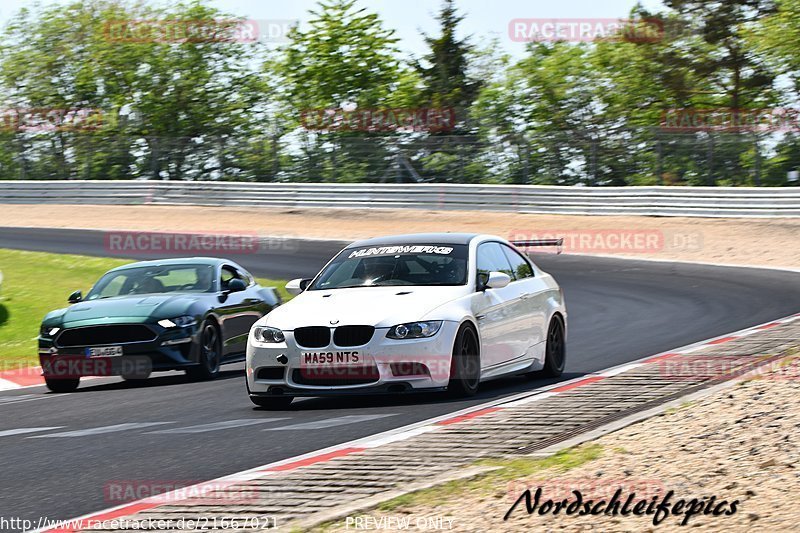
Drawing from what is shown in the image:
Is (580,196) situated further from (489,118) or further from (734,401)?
(734,401)

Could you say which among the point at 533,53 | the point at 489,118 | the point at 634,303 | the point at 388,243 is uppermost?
the point at 533,53

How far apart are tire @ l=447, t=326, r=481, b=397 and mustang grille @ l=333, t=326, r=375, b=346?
2.30 feet

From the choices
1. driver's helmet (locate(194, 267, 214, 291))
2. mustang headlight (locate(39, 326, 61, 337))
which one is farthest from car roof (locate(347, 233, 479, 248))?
mustang headlight (locate(39, 326, 61, 337))

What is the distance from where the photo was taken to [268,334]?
1009 cm

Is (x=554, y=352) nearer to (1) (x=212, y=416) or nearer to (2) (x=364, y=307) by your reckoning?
(2) (x=364, y=307)

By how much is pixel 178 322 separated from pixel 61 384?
56.1 inches

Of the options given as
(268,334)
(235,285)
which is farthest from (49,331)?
(268,334)

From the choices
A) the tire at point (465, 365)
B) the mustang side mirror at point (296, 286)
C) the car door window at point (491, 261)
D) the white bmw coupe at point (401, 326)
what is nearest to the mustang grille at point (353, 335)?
the white bmw coupe at point (401, 326)

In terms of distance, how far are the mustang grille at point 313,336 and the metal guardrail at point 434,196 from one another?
23267mm

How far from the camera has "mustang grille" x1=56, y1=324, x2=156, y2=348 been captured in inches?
513

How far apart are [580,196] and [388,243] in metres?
24.3

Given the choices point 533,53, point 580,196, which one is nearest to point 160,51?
point 533,53

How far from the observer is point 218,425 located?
935cm

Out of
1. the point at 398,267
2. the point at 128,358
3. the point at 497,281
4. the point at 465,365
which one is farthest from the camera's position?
the point at 128,358
